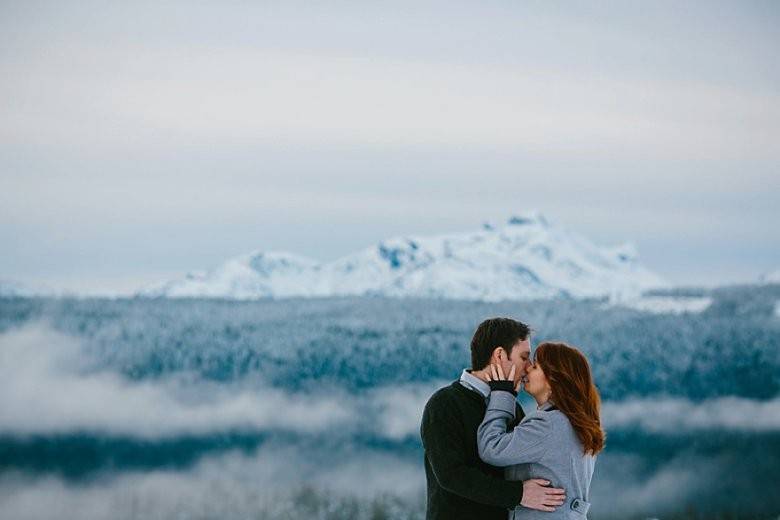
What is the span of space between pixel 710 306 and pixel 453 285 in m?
6.94

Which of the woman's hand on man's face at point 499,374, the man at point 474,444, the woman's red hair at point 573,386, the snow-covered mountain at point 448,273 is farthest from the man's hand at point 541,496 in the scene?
the snow-covered mountain at point 448,273

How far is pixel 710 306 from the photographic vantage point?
21.2m

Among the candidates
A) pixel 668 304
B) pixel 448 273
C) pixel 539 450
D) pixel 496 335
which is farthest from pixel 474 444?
pixel 448 273

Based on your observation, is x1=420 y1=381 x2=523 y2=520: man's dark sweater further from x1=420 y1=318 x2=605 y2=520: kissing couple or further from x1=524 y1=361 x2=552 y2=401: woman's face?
x1=524 y1=361 x2=552 y2=401: woman's face

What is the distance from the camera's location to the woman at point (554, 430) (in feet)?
9.40

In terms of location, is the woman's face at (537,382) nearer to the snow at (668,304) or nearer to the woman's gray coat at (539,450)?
the woman's gray coat at (539,450)

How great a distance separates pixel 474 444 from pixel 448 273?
26835 millimetres

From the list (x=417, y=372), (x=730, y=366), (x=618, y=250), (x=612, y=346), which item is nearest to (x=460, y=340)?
(x=417, y=372)

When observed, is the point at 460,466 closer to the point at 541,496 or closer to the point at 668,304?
the point at 541,496

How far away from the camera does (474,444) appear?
2.99m

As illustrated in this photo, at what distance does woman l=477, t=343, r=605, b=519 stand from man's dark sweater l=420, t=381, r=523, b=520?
0.19 ft

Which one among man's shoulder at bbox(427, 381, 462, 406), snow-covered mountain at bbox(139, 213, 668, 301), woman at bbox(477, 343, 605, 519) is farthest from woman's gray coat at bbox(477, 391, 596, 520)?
snow-covered mountain at bbox(139, 213, 668, 301)

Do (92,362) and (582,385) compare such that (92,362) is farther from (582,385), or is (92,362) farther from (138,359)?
(582,385)

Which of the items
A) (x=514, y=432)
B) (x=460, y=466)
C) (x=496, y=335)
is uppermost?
(x=496, y=335)
